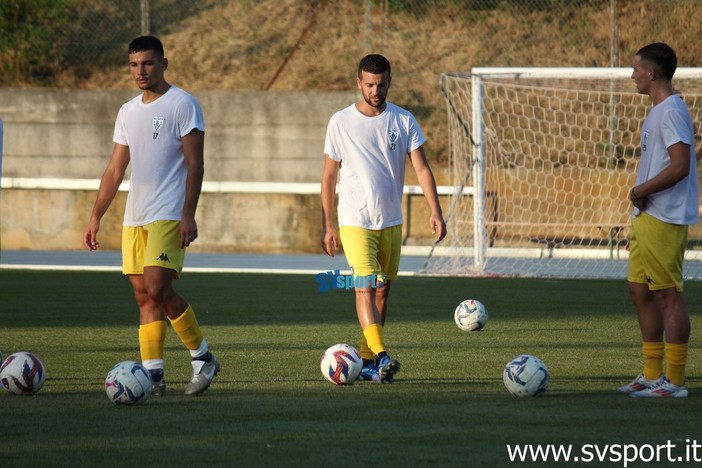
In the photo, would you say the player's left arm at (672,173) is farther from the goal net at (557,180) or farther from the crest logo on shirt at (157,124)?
the goal net at (557,180)

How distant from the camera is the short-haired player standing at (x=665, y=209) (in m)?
6.74

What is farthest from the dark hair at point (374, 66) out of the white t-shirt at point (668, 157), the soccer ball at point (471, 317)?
the soccer ball at point (471, 317)

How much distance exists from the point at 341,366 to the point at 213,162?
633 inches

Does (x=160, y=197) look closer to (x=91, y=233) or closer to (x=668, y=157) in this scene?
(x=91, y=233)

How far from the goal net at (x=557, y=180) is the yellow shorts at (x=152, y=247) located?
1210 centimetres

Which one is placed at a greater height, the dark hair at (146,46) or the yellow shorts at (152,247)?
the dark hair at (146,46)

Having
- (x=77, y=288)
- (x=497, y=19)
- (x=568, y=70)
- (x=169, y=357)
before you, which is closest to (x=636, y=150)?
(x=497, y=19)

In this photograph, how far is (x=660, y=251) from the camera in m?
6.81

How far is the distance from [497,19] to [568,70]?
722 centimetres

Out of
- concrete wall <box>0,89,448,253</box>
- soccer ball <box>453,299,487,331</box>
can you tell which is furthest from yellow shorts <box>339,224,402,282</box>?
concrete wall <box>0,89,448,253</box>

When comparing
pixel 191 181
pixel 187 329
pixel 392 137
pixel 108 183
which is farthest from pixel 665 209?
pixel 108 183

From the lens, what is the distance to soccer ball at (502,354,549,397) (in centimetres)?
663

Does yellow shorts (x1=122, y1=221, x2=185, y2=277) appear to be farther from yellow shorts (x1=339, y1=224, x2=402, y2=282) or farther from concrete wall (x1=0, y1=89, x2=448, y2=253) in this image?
concrete wall (x1=0, y1=89, x2=448, y2=253)

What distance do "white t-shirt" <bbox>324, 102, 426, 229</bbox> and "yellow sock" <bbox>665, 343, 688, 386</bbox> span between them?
6.13 feet
